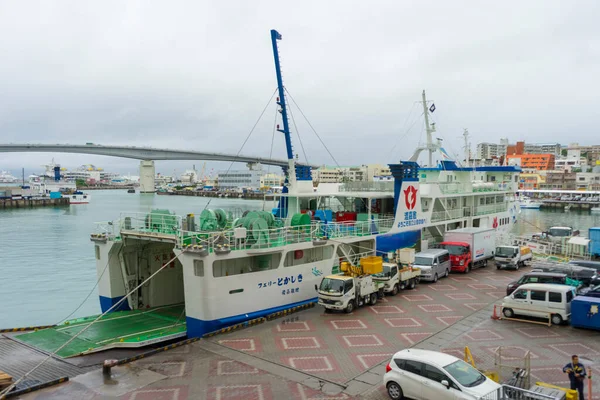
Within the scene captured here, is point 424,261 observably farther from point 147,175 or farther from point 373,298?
point 147,175

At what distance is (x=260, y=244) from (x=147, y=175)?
502 ft

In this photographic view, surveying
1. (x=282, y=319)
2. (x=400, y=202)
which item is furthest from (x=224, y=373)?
(x=400, y=202)

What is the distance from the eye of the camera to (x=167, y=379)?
35.0 ft

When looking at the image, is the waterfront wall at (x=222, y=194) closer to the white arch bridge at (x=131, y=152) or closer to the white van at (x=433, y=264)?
the white arch bridge at (x=131, y=152)

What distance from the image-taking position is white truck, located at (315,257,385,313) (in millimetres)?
15523

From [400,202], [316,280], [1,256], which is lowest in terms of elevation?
[1,256]

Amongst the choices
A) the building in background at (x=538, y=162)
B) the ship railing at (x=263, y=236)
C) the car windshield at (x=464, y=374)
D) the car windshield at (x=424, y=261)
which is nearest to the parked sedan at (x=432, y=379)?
the car windshield at (x=464, y=374)

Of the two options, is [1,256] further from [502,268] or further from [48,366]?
[502,268]

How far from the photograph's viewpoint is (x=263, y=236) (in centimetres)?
1566

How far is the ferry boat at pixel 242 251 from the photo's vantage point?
14148 mm

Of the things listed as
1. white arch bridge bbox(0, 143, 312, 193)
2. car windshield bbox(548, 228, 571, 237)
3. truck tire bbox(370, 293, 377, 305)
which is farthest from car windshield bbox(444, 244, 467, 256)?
white arch bridge bbox(0, 143, 312, 193)

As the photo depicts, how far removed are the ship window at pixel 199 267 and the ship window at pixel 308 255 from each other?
3.59 meters

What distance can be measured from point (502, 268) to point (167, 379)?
1986cm

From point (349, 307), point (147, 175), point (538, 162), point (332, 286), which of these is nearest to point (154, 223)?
point (332, 286)
